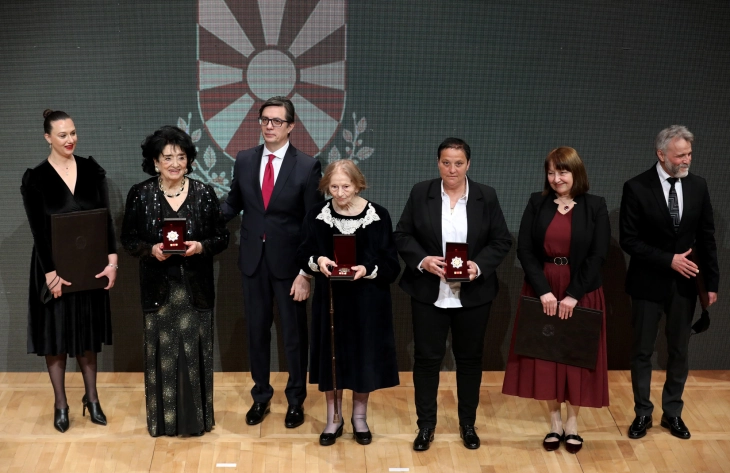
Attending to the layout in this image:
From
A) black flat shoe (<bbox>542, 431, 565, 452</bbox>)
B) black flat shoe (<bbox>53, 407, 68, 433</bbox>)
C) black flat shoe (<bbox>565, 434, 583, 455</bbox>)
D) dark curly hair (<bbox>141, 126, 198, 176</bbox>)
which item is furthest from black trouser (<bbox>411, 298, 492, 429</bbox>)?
black flat shoe (<bbox>53, 407, 68, 433</bbox>)

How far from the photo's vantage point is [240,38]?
4.85 meters

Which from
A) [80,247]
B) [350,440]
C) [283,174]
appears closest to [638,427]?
[350,440]

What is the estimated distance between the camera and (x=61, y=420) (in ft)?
14.7

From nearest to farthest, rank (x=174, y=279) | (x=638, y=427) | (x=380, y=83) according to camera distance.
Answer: (x=174, y=279) → (x=638, y=427) → (x=380, y=83)

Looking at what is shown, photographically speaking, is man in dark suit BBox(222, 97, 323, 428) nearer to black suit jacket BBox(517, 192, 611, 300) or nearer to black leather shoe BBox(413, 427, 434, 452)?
black leather shoe BBox(413, 427, 434, 452)

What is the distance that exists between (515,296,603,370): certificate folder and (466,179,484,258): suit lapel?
0.43 m

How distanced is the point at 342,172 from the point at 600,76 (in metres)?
1.98

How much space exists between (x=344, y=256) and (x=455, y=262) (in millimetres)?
516

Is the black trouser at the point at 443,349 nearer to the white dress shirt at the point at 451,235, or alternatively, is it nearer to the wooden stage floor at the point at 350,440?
the white dress shirt at the point at 451,235

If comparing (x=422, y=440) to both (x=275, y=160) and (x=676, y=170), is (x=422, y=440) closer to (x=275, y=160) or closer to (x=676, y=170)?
(x=275, y=160)

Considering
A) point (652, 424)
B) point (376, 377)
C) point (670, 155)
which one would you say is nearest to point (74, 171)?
point (376, 377)

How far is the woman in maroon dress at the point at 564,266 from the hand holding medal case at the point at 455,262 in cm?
44

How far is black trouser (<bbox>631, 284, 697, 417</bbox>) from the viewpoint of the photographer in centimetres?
432

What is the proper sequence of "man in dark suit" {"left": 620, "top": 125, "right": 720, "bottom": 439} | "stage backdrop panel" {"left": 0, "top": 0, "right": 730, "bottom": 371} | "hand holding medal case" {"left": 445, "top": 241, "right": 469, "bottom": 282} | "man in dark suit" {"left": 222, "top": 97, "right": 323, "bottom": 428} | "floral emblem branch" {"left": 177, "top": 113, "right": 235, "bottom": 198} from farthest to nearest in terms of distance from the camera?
"floral emblem branch" {"left": 177, "top": 113, "right": 235, "bottom": 198} < "stage backdrop panel" {"left": 0, "top": 0, "right": 730, "bottom": 371} < "man in dark suit" {"left": 222, "top": 97, "right": 323, "bottom": 428} < "man in dark suit" {"left": 620, "top": 125, "right": 720, "bottom": 439} < "hand holding medal case" {"left": 445, "top": 241, "right": 469, "bottom": 282}
